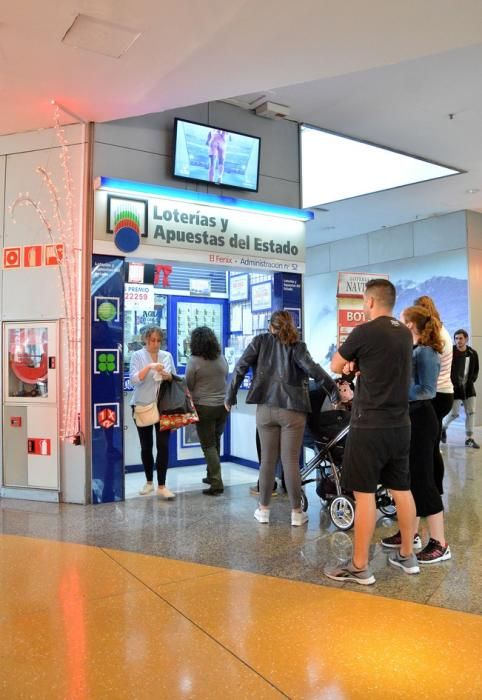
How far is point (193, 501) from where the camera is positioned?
5090mm

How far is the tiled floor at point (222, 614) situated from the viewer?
2260mm

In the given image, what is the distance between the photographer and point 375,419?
3223 mm

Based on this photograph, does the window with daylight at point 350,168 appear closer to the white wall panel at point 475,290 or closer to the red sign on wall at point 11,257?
the white wall panel at point 475,290

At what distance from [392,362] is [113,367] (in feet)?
9.08

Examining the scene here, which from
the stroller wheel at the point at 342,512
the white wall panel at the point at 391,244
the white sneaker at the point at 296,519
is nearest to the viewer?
the stroller wheel at the point at 342,512

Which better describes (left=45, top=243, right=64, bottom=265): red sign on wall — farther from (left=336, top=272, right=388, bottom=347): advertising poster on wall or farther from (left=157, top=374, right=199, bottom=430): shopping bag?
(left=336, top=272, right=388, bottom=347): advertising poster on wall

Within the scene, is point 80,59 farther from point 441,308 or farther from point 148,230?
point 441,308

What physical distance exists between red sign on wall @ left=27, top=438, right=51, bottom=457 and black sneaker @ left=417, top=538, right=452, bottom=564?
3.30m

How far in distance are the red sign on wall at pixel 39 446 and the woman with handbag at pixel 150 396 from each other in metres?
0.83

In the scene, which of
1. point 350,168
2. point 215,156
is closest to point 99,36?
point 215,156

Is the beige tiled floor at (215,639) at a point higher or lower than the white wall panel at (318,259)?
lower

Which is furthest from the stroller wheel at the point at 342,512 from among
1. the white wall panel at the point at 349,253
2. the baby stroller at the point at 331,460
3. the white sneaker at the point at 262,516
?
the white wall panel at the point at 349,253

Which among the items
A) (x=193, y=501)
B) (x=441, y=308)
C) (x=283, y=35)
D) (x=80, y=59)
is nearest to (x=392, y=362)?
(x=283, y=35)

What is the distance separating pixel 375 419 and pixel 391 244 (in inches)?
356
